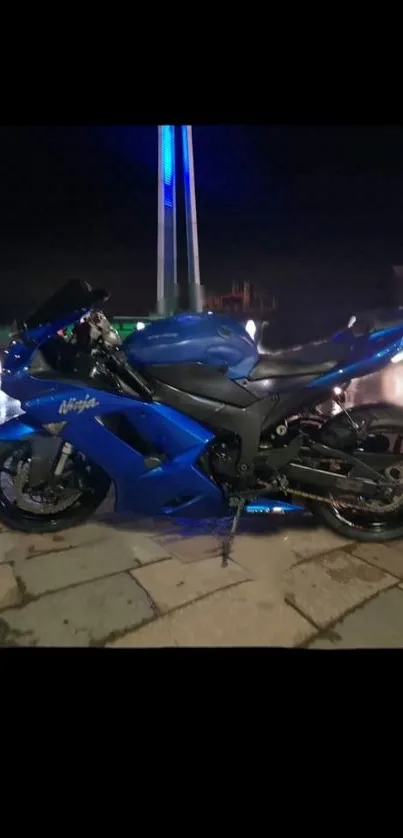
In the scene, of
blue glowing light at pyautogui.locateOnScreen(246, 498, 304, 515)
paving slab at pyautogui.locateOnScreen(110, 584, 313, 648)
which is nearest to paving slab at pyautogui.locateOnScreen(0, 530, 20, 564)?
paving slab at pyautogui.locateOnScreen(110, 584, 313, 648)

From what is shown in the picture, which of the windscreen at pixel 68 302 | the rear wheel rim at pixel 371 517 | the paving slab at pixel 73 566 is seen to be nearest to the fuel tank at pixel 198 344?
the windscreen at pixel 68 302

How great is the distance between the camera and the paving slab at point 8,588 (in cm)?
152

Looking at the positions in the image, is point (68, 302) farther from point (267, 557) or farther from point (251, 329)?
point (267, 557)

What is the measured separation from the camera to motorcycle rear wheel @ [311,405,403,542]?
74.0 inches

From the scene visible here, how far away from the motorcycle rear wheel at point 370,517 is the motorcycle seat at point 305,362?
0.92ft

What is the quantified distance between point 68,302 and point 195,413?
2.16ft

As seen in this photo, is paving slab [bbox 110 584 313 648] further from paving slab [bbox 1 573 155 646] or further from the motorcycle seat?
the motorcycle seat

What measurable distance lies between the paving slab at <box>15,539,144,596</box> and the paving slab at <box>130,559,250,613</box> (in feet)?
0.38

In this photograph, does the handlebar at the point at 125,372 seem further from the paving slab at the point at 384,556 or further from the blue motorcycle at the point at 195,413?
the paving slab at the point at 384,556

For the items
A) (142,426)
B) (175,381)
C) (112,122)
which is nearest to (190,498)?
(142,426)

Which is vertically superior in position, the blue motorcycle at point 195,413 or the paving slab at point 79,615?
the blue motorcycle at point 195,413

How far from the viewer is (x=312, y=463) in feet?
6.03

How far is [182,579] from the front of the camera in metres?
1.64
